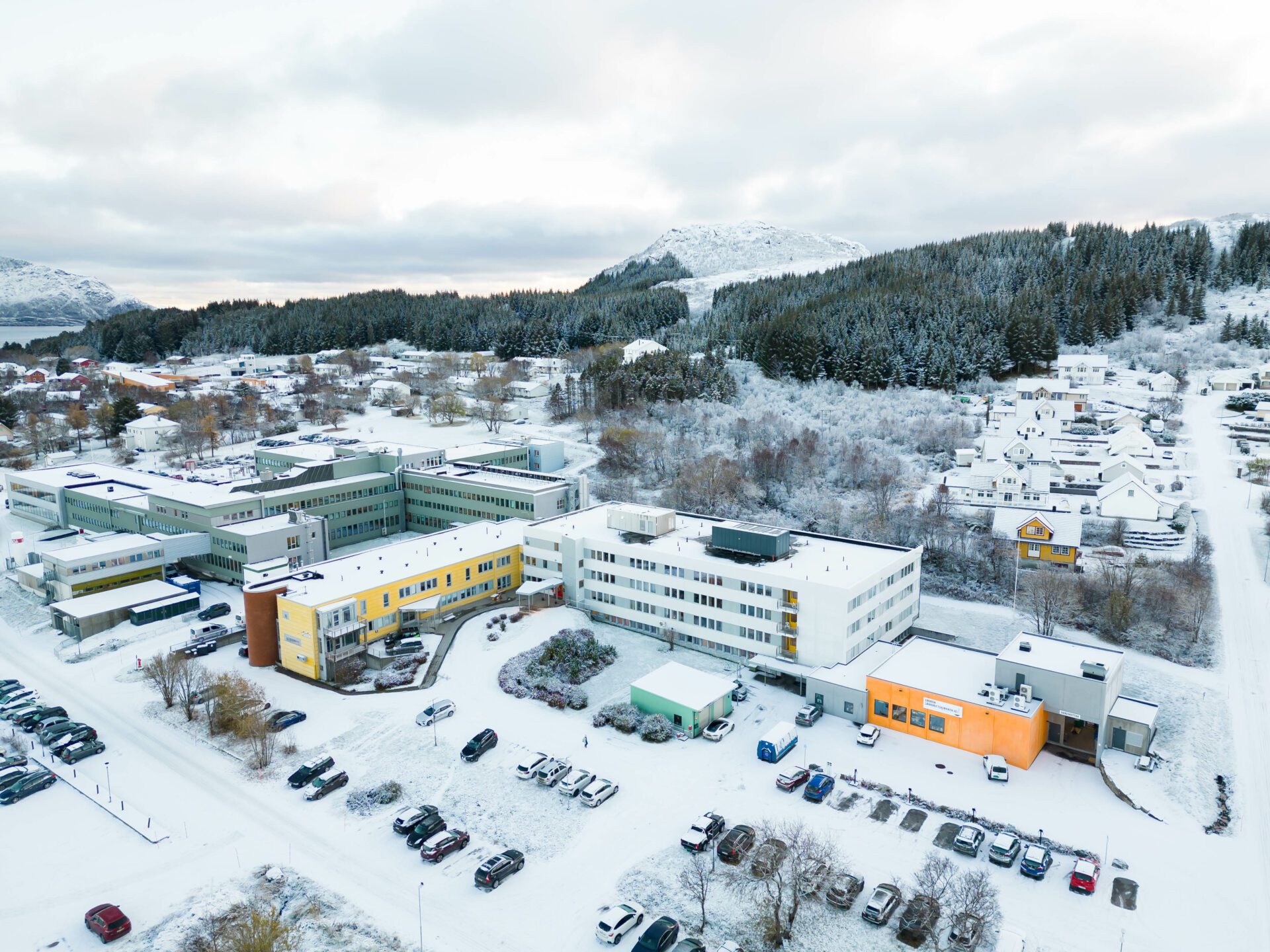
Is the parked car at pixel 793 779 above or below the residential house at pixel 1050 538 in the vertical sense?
below

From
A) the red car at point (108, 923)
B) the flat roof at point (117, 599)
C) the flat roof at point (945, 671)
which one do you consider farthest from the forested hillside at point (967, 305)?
the red car at point (108, 923)

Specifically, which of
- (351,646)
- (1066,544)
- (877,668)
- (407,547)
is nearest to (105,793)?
(351,646)

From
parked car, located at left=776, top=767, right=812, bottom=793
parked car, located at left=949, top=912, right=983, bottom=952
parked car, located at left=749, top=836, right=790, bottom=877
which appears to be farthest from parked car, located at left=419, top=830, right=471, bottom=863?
parked car, located at left=949, top=912, right=983, bottom=952

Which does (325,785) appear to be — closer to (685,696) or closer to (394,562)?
(685,696)

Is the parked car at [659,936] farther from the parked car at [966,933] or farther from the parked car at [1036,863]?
the parked car at [1036,863]

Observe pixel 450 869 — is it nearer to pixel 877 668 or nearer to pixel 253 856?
pixel 253 856

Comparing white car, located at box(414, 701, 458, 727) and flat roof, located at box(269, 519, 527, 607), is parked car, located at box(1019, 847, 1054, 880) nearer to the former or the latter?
white car, located at box(414, 701, 458, 727)
